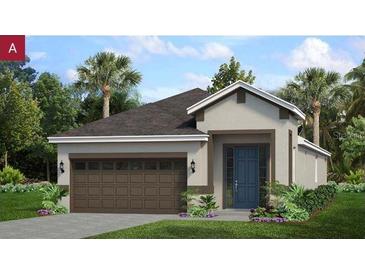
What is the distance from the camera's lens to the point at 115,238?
15.6m

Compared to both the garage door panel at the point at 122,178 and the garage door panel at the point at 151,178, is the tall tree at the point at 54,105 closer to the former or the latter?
the garage door panel at the point at 122,178

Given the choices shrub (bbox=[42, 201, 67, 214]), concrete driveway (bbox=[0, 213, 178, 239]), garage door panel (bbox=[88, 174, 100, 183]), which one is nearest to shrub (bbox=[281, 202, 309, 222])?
concrete driveway (bbox=[0, 213, 178, 239])

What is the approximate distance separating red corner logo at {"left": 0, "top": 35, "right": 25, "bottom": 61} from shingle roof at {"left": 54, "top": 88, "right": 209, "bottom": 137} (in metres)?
6.61

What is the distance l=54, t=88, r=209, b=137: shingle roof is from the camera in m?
22.5

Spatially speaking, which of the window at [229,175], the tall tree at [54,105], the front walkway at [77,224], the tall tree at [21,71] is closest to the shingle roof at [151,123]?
the window at [229,175]

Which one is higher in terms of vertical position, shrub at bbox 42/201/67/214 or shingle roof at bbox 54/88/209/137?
shingle roof at bbox 54/88/209/137

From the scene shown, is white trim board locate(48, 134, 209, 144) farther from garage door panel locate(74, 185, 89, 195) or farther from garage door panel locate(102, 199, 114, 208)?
garage door panel locate(102, 199, 114, 208)

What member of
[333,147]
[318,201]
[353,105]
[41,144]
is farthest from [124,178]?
[353,105]

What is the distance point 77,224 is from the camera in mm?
18812

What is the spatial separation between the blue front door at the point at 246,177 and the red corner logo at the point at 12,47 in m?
8.97

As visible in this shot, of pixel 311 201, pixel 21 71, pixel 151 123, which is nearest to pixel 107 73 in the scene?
pixel 151 123
